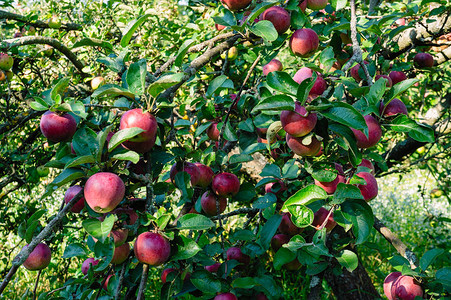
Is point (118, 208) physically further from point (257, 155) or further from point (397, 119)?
point (257, 155)

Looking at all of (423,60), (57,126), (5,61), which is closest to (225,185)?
(57,126)

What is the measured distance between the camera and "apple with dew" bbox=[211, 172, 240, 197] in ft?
3.22

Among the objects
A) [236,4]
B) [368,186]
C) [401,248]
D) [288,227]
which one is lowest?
[401,248]

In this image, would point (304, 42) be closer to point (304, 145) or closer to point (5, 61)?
point (304, 145)

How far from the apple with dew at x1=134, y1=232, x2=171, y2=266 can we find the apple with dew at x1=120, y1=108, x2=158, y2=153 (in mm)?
174

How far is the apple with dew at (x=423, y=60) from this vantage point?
1643mm

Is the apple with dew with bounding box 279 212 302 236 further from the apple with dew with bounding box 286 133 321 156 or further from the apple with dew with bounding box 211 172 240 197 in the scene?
the apple with dew with bounding box 286 133 321 156

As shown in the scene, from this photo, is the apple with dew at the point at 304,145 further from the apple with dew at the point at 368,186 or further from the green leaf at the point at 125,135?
the green leaf at the point at 125,135

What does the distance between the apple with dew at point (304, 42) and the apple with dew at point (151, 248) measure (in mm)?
586

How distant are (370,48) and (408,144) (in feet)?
2.93

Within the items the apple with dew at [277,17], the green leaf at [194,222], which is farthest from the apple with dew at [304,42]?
the green leaf at [194,222]

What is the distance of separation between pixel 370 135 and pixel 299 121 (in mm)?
152

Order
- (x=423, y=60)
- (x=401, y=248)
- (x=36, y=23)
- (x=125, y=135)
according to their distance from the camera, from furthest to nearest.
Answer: (x=36, y=23) → (x=423, y=60) → (x=401, y=248) → (x=125, y=135)

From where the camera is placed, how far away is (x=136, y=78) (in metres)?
0.78
